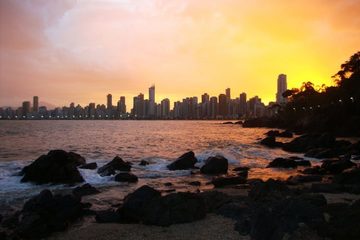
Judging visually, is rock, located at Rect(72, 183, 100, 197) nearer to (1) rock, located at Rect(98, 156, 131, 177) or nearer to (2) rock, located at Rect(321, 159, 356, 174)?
(1) rock, located at Rect(98, 156, 131, 177)

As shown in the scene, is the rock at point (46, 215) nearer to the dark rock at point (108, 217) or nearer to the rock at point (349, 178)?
the dark rock at point (108, 217)

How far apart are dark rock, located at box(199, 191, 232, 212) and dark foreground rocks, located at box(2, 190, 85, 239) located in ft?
16.0

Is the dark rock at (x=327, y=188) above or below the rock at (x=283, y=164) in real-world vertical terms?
above

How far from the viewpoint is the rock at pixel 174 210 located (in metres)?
12.2

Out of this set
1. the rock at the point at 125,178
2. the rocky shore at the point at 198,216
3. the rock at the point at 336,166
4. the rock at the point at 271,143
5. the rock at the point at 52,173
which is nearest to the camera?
the rocky shore at the point at 198,216

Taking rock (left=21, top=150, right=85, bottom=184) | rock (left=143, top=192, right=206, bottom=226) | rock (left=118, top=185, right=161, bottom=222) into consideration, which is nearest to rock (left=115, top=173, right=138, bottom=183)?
rock (left=21, top=150, right=85, bottom=184)

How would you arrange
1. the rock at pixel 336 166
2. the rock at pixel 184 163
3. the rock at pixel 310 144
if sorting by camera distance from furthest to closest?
the rock at pixel 310 144 < the rock at pixel 184 163 < the rock at pixel 336 166

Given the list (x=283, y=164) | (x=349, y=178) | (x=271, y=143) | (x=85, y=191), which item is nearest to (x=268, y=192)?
(x=349, y=178)

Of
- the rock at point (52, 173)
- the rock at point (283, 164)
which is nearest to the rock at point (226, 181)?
the rock at point (52, 173)

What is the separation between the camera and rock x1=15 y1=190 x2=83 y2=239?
38.1 ft

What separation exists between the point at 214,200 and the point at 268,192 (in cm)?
232

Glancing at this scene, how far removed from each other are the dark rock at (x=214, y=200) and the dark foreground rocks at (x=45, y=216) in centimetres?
488

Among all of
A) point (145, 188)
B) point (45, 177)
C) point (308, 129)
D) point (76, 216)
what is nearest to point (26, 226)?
point (76, 216)

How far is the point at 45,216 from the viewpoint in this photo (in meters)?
12.6
